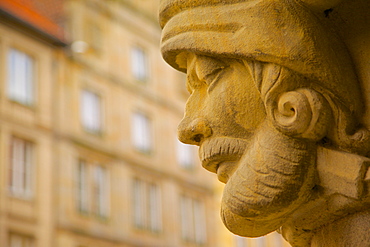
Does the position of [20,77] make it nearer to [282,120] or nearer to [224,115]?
[224,115]

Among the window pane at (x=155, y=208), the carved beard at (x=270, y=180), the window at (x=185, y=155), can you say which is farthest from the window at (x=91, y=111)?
the carved beard at (x=270, y=180)

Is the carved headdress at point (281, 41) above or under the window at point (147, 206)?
under

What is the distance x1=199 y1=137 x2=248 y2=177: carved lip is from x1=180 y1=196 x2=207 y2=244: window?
1864cm

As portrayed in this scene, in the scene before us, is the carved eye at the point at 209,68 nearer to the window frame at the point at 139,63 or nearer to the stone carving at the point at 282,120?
the stone carving at the point at 282,120

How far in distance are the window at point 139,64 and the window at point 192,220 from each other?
153 inches

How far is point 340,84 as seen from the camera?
162 cm

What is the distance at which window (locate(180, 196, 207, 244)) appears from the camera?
20.4 m

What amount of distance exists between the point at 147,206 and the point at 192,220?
2289mm

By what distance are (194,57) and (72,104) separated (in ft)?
52.8

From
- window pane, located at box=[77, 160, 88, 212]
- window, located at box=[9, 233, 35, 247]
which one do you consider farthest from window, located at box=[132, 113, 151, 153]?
window, located at box=[9, 233, 35, 247]

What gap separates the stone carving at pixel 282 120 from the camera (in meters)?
1.59

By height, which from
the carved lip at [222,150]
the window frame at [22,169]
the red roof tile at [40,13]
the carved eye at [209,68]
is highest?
the red roof tile at [40,13]

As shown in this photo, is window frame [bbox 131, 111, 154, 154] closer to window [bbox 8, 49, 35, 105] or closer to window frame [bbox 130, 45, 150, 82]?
window frame [bbox 130, 45, 150, 82]

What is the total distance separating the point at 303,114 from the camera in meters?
1.58
